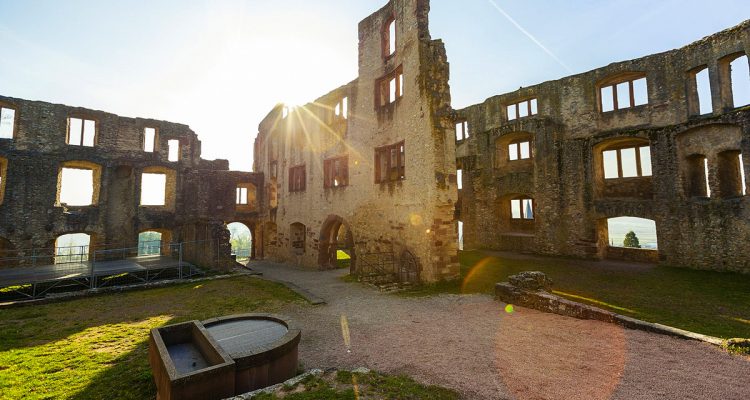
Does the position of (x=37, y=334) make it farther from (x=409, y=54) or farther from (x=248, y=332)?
(x=409, y=54)

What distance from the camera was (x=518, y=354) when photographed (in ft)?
18.0

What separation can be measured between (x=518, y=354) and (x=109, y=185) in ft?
77.3

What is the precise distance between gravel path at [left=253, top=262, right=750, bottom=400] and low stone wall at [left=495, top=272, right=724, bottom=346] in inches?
8.6

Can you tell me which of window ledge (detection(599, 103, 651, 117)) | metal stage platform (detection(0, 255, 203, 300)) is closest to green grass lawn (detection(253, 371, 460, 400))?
metal stage platform (detection(0, 255, 203, 300))

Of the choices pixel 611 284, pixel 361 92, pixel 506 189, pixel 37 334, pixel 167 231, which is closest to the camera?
pixel 37 334

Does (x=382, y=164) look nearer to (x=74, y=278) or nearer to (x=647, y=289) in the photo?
(x=647, y=289)

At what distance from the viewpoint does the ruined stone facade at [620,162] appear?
520 inches

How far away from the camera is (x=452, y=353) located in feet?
18.4

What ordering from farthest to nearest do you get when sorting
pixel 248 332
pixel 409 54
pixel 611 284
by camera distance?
pixel 409 54
pixel 611 284
pixel 248 332

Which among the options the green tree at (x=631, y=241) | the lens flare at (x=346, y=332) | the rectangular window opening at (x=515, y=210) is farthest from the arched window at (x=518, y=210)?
the lens flare at (x=346, y=332)

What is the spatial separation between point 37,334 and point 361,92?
13.5 m

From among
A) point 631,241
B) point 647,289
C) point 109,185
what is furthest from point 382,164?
point 631,241

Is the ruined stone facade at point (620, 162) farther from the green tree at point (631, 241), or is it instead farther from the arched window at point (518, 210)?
the green tree at point (631, 241)

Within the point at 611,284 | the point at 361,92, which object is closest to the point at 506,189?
the point at 611,284
